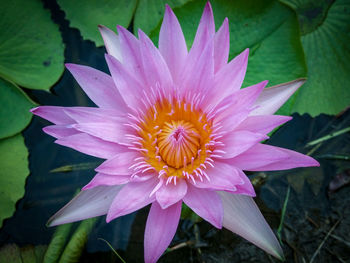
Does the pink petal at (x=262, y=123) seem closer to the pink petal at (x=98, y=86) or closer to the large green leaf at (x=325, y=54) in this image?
the pink petal at (x=98, y=86)

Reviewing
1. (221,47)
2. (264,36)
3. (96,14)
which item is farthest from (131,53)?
(96,14)

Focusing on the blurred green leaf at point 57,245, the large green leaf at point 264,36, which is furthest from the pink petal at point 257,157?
the blurred green leaf at point 57,245

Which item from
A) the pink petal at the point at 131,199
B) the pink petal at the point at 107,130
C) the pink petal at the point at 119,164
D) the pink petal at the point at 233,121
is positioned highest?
the pink petal at the point at 233,121

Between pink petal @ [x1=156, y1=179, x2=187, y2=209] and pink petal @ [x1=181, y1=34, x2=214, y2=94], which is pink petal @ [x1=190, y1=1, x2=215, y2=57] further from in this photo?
pink petal @ [x1=156, y1=179, x2=187, y2=209]

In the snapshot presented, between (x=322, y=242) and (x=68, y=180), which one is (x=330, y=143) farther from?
(x=68, y=180)

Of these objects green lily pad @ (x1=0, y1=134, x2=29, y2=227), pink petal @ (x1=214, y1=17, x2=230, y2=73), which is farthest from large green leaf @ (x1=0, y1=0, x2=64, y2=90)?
pink petal @ (x1=214, y1=17, x2=230, y2=73)

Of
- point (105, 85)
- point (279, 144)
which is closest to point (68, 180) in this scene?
point (105, 85)
